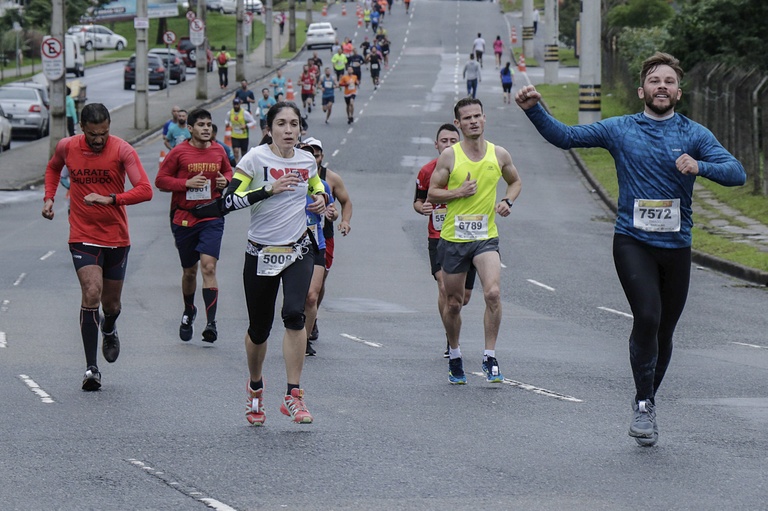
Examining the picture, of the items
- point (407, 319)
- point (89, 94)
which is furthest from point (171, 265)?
point (89, 94)

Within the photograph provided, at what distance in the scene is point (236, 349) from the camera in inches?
492

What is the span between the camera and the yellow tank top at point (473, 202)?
34.0 feet

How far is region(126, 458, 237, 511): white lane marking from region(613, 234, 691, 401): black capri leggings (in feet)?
8.60

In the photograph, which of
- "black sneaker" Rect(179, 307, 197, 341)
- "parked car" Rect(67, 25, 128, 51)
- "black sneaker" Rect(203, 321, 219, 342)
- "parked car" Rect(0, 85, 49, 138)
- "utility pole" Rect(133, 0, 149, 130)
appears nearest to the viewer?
"black sneaker" Rect(203, 321, 219, 342)

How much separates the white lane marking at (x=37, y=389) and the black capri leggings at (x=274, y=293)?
1.86 metres

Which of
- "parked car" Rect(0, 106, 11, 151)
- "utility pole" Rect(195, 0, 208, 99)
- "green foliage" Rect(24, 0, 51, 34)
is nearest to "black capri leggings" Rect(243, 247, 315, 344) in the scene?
"parked car" Rect(0, 106, 11, 151)

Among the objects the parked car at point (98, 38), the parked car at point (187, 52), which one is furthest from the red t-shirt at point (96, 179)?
the parked car at point (98, 38)

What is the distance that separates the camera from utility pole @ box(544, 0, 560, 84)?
195 ft

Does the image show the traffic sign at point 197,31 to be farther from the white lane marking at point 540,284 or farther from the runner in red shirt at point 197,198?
the runner in red shirt at point 197,198

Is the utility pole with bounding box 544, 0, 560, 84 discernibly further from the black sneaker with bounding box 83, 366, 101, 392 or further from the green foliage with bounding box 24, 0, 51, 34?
the black sneaker with bounding box 83, 366, 101, 392

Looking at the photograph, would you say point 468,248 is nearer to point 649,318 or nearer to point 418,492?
point 649,318

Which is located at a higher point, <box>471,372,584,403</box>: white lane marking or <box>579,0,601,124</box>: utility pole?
<box>579,0,601,124</box>: utility pole

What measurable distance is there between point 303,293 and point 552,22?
54074 millimetres

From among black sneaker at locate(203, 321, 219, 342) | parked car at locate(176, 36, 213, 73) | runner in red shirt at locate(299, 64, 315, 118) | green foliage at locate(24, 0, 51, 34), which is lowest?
black sneaker at locate(203, 321, 219, 342)
